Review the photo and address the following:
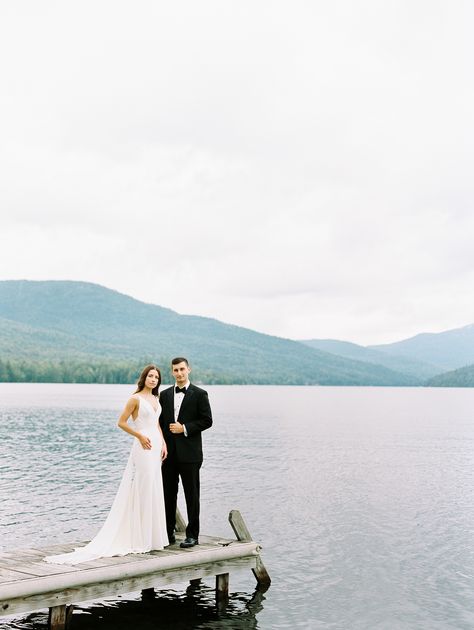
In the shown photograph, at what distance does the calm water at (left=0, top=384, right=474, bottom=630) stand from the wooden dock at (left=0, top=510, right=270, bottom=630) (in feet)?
5.54

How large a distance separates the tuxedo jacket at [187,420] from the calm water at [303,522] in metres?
4.19

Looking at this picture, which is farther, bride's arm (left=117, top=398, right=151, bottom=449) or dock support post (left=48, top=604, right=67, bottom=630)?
bride's arm (left=117, top=398, right=151, bottom=449)

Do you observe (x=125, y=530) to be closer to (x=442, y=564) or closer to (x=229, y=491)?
(x=442, y=564)

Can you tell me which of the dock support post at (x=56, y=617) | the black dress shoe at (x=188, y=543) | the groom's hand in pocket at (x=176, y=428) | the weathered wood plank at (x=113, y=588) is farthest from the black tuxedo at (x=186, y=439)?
the dock support post at (x=56, y=617)

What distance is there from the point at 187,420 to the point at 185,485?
157 centimetres

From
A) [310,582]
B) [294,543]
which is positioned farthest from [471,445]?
[310,582]

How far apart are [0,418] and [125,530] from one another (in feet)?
273

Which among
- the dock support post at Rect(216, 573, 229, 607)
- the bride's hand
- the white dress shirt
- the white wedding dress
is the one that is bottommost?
the dock support post at Rect(216, 573, 229, 607)

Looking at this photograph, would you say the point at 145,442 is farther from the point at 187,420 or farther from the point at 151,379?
the point at 151,379

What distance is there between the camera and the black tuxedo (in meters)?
15.2

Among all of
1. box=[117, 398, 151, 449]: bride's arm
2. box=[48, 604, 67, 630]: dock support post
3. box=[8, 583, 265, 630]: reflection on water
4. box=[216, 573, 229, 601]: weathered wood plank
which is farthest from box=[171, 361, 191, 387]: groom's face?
box=[8, 583, 265, 630]: reflection on water

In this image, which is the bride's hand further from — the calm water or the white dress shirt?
the calm water

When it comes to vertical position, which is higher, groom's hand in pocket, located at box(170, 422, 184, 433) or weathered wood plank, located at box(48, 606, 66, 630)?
groom's hand in pocket, located at box(170, 422, 184, 433)

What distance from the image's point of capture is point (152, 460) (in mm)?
14969
